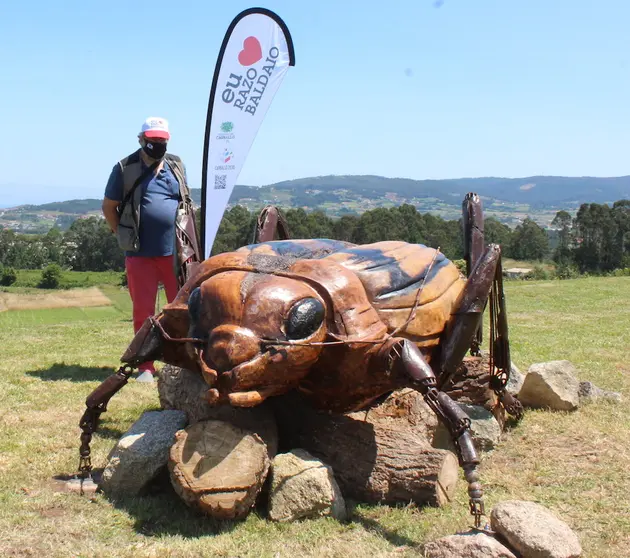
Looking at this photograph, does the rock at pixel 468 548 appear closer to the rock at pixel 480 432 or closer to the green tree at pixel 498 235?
the rock at pixel 480 432

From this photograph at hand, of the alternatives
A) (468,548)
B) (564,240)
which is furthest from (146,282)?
(564,240)

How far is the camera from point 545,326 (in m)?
12.8

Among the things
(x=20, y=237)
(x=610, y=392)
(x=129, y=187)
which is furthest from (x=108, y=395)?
(x=20, y=237)

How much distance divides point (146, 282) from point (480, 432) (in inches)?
145

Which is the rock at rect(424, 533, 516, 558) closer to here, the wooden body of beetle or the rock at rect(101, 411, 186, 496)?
the wooden body of beetle

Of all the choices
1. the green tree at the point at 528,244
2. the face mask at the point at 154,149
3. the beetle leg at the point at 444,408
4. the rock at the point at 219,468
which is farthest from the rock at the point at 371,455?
the green tree at the point at 528,244

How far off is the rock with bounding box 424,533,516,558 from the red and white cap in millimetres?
4708

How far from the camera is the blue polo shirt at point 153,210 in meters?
7.02

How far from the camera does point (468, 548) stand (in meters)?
3.45

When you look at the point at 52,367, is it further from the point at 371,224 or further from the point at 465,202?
the point at 371,224

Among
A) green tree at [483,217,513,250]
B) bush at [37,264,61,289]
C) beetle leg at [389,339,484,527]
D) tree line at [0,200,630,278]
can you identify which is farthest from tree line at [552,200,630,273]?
beetle leg at [389,339,484,527]

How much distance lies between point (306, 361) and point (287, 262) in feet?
2.26

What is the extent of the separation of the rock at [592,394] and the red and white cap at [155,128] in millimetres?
4758

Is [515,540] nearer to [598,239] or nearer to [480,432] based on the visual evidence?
[480,432]
